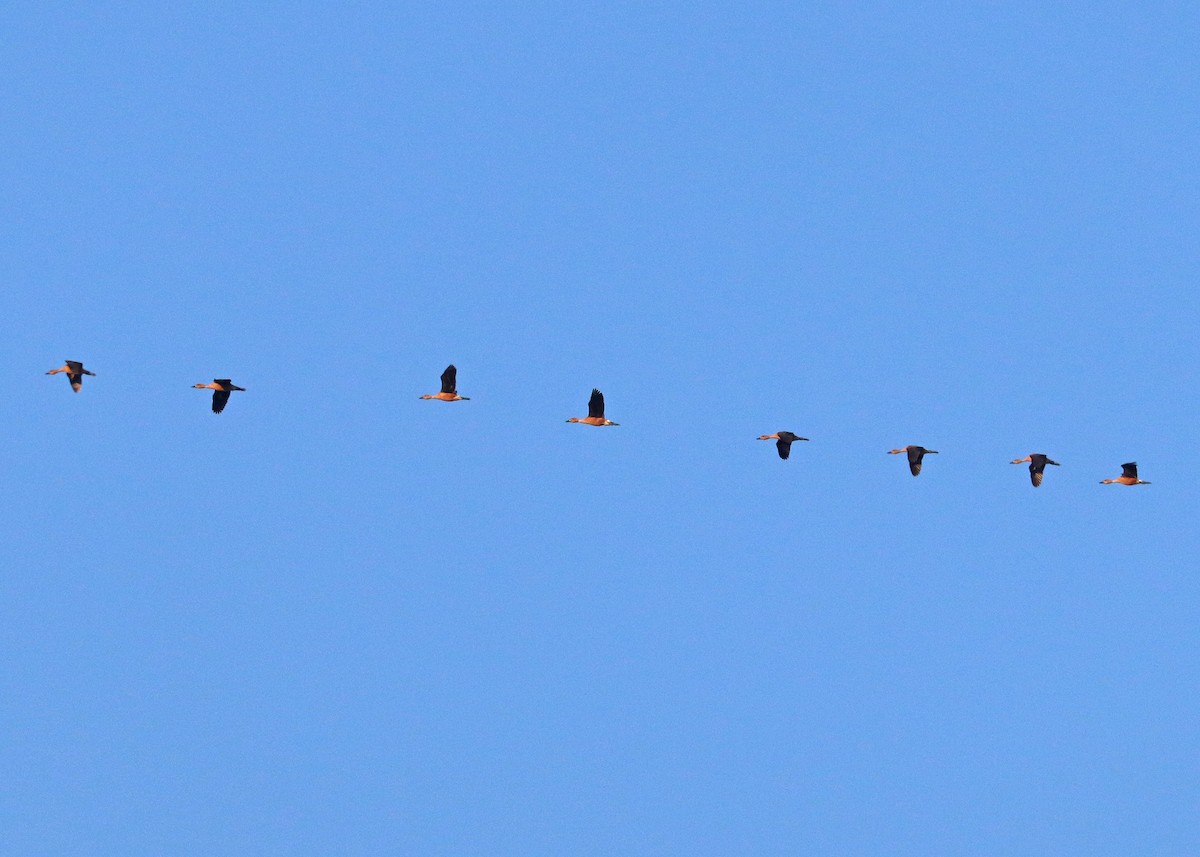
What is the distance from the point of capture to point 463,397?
215ft

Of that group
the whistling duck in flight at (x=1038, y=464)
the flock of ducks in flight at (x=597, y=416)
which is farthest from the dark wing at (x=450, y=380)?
the whistling duck in flight at (x=1038, y=464)

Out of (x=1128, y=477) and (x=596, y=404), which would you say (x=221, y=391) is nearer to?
(x=596, y=404)

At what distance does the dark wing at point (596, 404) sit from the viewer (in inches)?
2579

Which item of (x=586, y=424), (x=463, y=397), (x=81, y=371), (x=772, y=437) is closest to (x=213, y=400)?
(x=81, y=371)

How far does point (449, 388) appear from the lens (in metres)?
65.2

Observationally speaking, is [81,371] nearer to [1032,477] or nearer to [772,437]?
[772,437]

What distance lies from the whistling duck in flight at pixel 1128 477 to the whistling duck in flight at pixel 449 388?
2332 centimetres

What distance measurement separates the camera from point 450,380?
65.1 m

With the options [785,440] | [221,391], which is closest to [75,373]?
[221,391]

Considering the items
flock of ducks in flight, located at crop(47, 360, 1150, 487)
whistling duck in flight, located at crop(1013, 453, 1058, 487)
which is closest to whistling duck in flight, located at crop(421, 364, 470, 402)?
flock of ducks in flight, located at crop(47, 360, 1150, 487)

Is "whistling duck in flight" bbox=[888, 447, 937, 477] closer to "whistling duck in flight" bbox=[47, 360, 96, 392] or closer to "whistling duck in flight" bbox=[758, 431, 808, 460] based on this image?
"whistling duck in flight" bbox=[758, 431, 808, 460]

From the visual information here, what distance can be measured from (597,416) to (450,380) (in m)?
5.10

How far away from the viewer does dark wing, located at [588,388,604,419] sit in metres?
65.5

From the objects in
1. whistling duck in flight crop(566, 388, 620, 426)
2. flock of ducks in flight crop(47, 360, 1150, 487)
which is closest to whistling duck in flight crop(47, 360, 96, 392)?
flock of ducks in flight crop(47, 360, 1150, 487)
